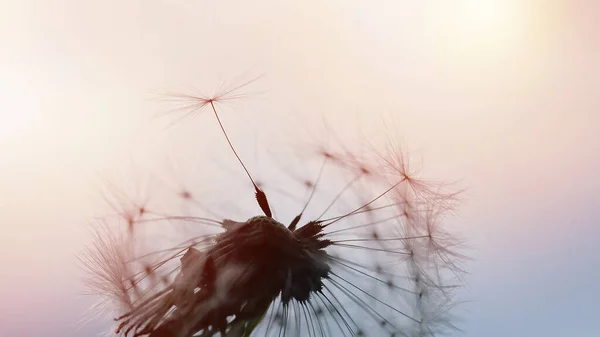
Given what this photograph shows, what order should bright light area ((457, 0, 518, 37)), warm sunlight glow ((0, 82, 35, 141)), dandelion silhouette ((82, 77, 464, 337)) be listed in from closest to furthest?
dandelion silhouette ((82, 77, 464, 337))
warm sunlight glow ((0, 82, 35, 141))
bright light area ((457, 0, 518, 37))

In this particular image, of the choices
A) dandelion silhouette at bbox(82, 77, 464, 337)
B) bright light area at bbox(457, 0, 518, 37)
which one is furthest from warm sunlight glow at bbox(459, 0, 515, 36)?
dandelion silhouette at bbox(82, 77, 464, 337)

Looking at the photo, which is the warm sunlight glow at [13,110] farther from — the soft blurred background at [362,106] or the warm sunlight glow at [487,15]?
the warm sunlight glow at [487,15]

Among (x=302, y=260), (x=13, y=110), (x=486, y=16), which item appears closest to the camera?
(x=302, y=260)

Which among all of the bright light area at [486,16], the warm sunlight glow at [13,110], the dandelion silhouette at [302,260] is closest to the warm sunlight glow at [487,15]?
the bright light area at [486,16]

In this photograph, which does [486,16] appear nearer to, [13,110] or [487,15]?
[487,15]

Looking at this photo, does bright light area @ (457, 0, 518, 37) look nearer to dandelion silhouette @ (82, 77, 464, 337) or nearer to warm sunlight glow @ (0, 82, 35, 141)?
dandelion silhouette @ (82, 77, 464, 337)

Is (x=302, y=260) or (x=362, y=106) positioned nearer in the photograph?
(x=302, y=260)

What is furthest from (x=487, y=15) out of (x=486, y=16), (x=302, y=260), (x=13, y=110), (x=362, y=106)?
(x=13, y=110)
